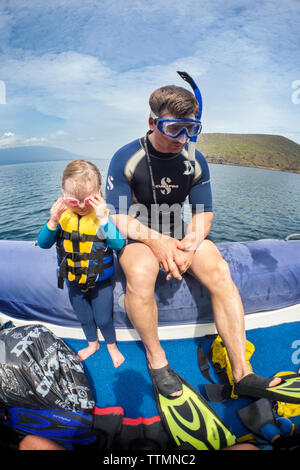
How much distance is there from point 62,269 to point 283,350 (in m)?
2.16

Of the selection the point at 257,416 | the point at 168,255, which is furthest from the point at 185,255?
the point at 257,416

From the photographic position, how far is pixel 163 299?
80.0 inches

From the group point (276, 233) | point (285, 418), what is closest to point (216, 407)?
point (285, 418)

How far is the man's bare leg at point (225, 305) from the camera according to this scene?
1542mm

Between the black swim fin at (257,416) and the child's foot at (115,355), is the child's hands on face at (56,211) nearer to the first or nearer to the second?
the child's foot at (115,355)

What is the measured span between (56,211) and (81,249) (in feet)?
1.12

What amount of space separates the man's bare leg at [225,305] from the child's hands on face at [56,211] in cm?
107

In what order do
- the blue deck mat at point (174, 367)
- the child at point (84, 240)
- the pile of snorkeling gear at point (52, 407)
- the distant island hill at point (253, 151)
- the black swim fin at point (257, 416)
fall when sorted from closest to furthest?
the pile of snorkeling gear at point (52, 407) → the black swim fin at point (257, 416) → the child at point (84, 240) → the blue deck mat at point (174, 367) → the distant island hill at point (253, 151)

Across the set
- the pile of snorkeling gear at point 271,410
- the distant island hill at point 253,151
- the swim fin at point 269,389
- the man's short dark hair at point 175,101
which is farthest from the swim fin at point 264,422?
the distant island hill at point 253,151

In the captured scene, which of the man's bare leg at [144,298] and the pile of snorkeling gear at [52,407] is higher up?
the man's bare leg at [144,298]

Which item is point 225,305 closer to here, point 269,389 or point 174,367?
point 269,389

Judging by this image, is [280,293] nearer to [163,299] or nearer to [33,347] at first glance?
[163,299]

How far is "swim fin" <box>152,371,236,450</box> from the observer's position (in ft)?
4.43

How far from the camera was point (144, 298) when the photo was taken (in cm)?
157
